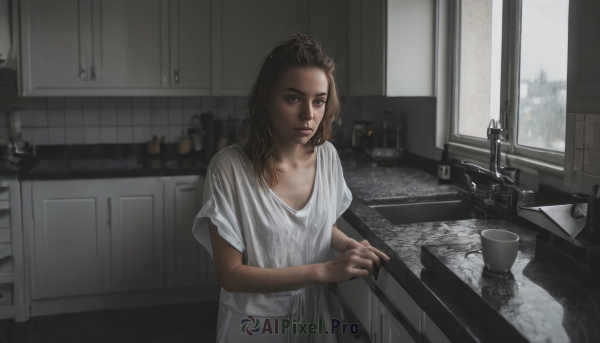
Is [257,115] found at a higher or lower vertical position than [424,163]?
higher

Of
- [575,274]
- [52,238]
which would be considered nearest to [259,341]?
[575,274]

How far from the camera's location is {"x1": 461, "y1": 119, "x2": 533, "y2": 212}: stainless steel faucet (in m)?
1.68

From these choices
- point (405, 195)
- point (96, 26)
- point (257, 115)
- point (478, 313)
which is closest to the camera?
point (478, 313)

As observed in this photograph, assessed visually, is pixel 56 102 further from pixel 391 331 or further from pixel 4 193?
A: pixel 391 331

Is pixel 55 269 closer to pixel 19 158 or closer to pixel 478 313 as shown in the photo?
pixel 19 158

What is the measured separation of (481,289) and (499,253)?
107 millimetres

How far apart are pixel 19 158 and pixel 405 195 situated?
97.7 inches

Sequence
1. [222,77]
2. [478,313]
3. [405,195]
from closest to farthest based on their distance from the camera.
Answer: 1. [478,313]
2. [405,195]
3. [222,77]

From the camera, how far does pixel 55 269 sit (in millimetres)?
2896

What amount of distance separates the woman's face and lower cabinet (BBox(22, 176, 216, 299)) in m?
1.86

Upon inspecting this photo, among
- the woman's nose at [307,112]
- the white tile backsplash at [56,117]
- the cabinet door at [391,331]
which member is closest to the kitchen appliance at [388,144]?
the cabinet door at [391,331]

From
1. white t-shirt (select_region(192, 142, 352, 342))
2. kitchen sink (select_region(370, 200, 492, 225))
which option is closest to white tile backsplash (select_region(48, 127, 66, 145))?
kitchen sink (select_region(370, 200, 492, 225))

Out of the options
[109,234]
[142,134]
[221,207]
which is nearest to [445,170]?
[221,207]

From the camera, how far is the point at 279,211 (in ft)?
4.30
